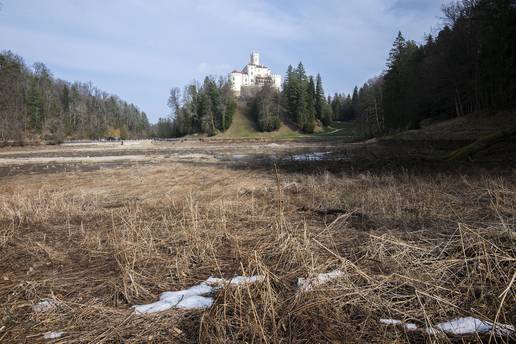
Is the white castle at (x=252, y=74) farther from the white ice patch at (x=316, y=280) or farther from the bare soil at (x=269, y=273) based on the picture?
the white ice patch at (x=316, y=280)

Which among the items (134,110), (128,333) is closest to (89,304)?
(128,333)

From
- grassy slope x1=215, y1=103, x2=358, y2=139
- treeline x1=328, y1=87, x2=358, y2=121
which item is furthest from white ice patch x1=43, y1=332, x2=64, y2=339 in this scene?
treeline x1=328, y1=87, x2=358, y2=121

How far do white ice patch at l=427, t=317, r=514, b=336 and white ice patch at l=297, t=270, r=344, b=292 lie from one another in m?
0.96

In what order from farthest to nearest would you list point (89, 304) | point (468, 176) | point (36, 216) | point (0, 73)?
1. point (0, 73)
2. point (468, 176)
3. point (36, 216)
4. point (89, 304)

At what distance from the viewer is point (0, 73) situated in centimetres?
4400

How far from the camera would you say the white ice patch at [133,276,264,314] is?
284cm

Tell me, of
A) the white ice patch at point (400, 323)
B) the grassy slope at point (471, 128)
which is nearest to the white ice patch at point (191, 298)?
the white ice patch at point (400, 323)

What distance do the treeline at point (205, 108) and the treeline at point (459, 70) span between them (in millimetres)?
48940

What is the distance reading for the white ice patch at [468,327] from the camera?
2295mm

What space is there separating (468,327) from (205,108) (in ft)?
303

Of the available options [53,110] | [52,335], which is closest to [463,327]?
[52,335]

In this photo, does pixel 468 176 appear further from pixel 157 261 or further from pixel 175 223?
pixel 157 261

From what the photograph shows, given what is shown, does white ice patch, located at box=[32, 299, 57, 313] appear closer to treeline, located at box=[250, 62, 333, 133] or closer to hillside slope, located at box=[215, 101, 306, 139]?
hillside slope, located at box=[215, 101, 306, 139]

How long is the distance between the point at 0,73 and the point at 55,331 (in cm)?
5644
